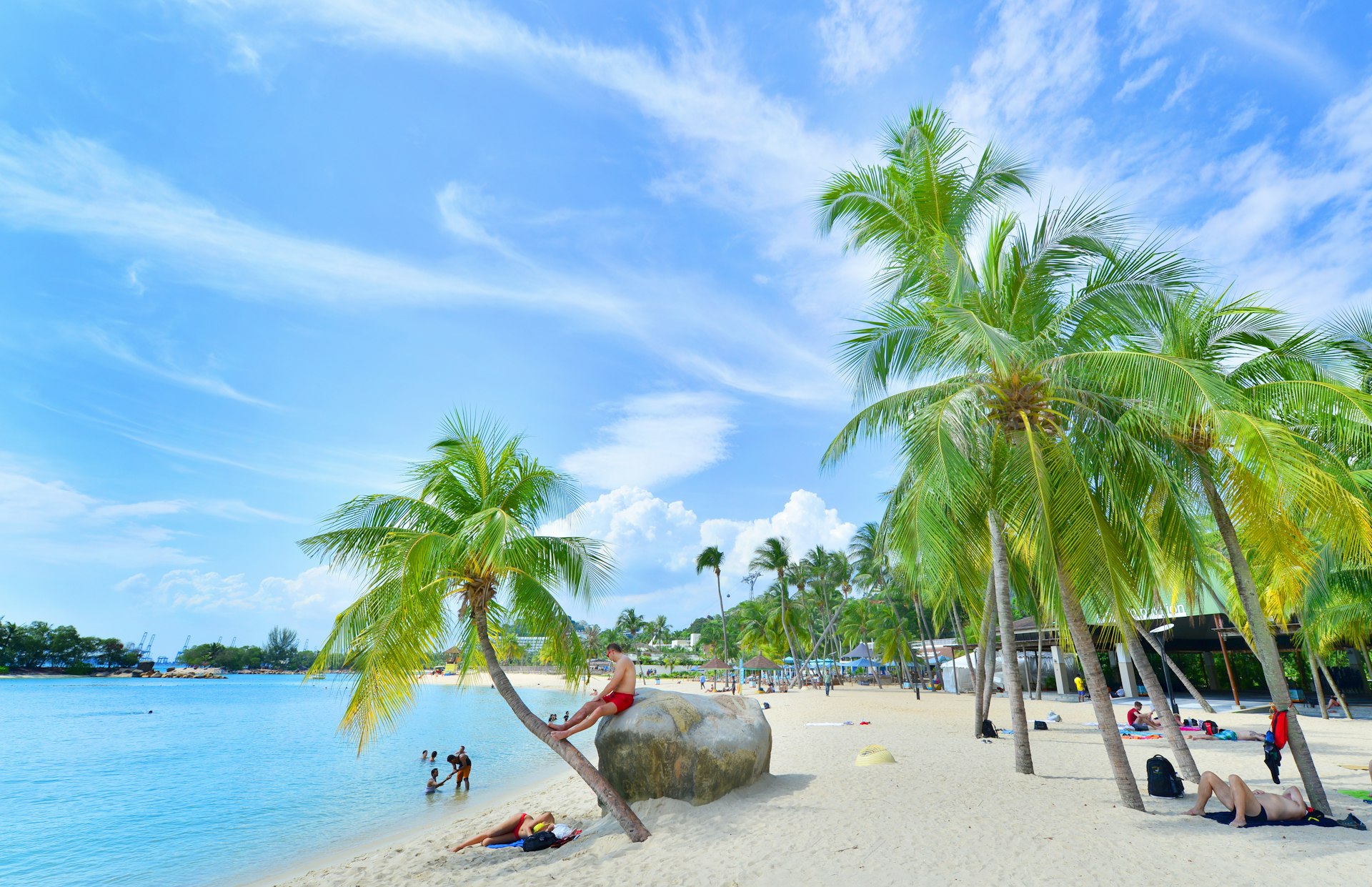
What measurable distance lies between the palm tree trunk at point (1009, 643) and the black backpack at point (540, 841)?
7.29 m

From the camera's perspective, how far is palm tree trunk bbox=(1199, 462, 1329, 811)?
7.82 metres

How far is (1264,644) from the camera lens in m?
8.03

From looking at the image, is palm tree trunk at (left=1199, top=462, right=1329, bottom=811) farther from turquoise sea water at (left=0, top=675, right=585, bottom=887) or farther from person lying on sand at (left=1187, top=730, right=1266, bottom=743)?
turquoise sea water at (left=0, top=675, right=585, bottom=887)

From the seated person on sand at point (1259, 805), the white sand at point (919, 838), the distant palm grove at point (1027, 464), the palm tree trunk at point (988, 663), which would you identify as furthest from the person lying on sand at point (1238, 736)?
the seated person on sand at point (1259, 805)

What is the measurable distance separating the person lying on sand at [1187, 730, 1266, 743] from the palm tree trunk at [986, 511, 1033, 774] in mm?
8543

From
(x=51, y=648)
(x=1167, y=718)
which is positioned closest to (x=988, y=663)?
(x=1167, y=718)

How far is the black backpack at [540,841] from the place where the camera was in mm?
8883

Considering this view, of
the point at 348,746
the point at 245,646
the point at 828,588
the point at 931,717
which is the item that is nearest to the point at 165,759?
the point at 348,746

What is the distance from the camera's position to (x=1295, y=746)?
7.95 meters

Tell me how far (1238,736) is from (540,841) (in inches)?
659

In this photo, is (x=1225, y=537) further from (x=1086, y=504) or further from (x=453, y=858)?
(x=453, y=858)

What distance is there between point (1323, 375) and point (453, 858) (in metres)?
13.1

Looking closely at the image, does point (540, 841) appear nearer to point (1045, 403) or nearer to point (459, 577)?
point (459, 577)

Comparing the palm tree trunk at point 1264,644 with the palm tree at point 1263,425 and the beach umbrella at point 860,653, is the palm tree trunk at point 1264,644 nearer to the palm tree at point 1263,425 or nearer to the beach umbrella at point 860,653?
the palm tree at point 1263,425
